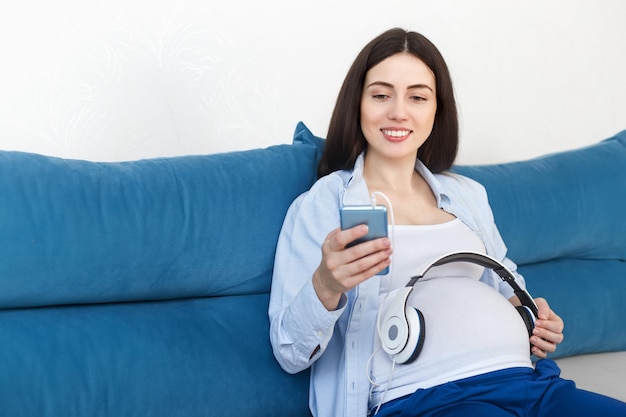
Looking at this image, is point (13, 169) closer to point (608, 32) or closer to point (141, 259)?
point (141, 259)

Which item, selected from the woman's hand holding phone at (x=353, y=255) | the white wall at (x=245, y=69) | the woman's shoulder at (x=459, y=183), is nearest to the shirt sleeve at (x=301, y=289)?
the woman's hand holding phone at (x=353, y=255)

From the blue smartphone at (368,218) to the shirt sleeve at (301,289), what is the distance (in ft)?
0.60

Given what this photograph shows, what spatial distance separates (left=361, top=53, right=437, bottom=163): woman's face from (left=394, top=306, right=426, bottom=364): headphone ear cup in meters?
0.37

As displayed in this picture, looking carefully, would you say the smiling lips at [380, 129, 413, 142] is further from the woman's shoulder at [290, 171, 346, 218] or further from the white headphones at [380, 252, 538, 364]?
the white headphones at [380, 252, 538, 364]

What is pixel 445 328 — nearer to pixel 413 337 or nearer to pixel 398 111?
pixel 413 337

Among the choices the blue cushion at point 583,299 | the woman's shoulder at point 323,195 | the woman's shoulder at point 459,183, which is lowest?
the blue cushion at point 583,299

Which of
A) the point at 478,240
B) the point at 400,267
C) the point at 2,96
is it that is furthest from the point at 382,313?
the point at 2,96

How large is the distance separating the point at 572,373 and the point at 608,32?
1.26 metres

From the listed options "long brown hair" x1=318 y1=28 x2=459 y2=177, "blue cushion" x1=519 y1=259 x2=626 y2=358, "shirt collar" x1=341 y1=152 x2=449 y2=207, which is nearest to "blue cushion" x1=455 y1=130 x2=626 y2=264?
"blue cushion" x1=519 y1=259 x2=626 y2=358

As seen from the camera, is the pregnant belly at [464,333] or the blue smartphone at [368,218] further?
the pregnant belly at [464,333]

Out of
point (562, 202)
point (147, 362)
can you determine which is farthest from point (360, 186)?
point (562, 202)

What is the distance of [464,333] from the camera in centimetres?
144

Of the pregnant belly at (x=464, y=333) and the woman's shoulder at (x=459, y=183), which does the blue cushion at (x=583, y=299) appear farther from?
the pregnant belly at (x=464, y=333)

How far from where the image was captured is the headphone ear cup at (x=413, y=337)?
1.39m
